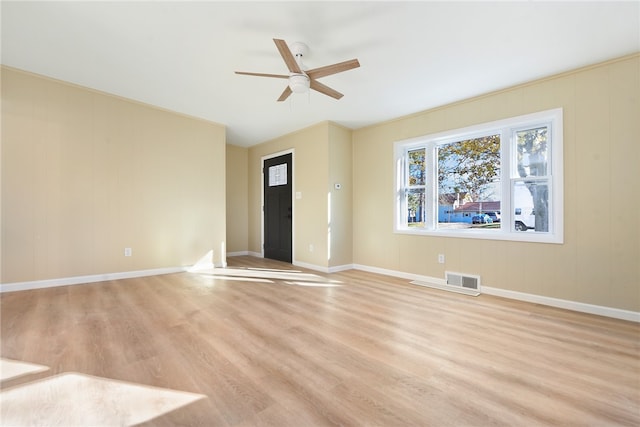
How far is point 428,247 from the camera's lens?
13.9 ft

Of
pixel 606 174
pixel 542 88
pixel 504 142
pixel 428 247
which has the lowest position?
pixel 428 247

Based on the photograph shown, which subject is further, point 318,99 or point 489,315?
point 318,99

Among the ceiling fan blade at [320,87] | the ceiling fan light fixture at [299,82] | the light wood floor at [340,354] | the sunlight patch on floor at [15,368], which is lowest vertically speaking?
the light wood floor at [340,354]

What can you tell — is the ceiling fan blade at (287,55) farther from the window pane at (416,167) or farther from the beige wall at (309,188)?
the window pane at (416,167)

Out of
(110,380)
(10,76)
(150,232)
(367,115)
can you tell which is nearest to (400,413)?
(110,380)

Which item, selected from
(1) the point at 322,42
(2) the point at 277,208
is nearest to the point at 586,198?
(1) the point at 322,42

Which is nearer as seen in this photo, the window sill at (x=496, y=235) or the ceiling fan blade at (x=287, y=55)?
the ceiling fan blade at (x=287, y=55)

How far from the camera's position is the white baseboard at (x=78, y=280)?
335 cm

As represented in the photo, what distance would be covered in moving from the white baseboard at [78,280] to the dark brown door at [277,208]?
2.01m

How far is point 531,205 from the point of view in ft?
11.1

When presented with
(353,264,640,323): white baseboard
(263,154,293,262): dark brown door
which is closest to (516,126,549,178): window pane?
(353,264,640,323): white baseboard

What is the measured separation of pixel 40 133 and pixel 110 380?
3.60 meters

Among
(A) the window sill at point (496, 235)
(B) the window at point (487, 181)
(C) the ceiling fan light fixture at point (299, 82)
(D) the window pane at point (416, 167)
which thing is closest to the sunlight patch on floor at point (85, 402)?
(C) the ceiling fan light fixture at point (299, 82)

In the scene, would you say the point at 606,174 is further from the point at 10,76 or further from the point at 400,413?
the point at 10,76
